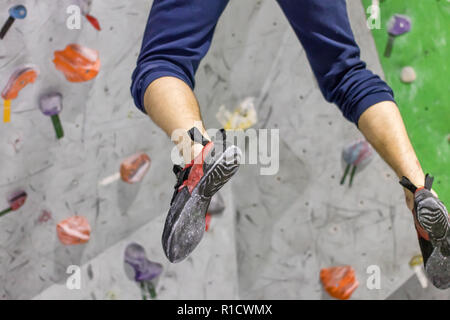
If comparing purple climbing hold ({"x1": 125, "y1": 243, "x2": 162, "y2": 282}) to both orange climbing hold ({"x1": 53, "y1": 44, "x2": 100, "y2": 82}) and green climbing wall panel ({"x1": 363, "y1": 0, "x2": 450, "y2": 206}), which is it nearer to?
orange climbing hold ({"x1": 53, "y1": 44, "x2": 100, "y2": 82})

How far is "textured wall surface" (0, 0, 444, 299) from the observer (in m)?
1.72

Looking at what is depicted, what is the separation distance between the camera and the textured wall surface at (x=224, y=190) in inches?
67.6

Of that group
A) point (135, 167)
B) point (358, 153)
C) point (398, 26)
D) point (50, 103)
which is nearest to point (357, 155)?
point (358, 153)

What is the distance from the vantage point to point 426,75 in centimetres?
181

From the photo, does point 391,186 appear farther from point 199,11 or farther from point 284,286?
point 199,11

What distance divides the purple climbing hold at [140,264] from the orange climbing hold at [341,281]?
530mm

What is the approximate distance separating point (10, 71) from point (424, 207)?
101cm

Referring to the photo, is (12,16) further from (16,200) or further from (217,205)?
(217,205)

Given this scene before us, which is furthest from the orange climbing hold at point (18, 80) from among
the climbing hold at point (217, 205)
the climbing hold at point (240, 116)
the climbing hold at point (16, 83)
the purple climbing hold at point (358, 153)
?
the purple climbing hold at point (358, 153)

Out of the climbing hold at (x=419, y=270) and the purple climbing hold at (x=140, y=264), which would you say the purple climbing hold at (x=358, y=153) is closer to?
the climbing hold at (x=419, y=270)

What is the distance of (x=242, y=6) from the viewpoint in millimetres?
1852

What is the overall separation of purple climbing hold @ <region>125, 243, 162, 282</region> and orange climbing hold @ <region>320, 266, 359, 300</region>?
20.9 inches

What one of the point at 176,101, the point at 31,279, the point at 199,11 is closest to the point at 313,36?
the point at 199,11

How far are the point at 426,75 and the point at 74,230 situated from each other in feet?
3.54
